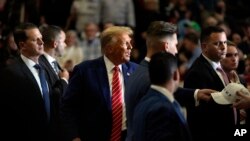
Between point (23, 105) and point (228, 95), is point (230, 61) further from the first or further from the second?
point (23, 105)

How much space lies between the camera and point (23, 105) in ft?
17.7

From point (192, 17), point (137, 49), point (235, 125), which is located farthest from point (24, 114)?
point (192, 17)

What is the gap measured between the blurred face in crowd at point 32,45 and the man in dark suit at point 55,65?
212 millimetres

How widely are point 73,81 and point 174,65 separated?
59.3 inches

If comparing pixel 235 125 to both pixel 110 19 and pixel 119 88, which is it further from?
pixel 110 19

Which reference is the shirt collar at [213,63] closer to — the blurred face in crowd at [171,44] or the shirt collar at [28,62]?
the blurred face in crowd at [171,44]

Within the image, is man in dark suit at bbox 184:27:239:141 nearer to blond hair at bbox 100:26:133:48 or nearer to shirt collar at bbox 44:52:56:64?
blond hair at bbox 100:26:133:48

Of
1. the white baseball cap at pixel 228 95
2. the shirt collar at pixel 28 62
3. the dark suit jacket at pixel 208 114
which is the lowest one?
the dark suit jacket at pixel 208 114

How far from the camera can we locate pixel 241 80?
5812 mm

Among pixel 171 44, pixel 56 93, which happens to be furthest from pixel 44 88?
pixel 171 44

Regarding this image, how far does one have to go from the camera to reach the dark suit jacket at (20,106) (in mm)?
5383

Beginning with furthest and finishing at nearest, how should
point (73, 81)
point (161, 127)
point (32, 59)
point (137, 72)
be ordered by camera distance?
point (32, 59) → point (73, 81) → point (137, 72) → point (161, 127)

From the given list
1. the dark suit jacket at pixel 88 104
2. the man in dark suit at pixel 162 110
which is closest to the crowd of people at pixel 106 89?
the dark suit jacket at pixel 88 104

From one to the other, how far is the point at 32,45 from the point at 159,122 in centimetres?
215
